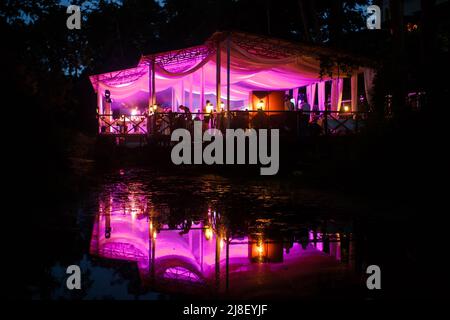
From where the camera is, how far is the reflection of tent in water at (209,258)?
4477 millimetres

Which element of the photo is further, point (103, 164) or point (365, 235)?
point (103, 164)

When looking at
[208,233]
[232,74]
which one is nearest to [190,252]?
[208,233]

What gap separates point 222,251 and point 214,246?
29cm

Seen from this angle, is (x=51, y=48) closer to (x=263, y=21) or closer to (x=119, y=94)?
(x=119, y=94)

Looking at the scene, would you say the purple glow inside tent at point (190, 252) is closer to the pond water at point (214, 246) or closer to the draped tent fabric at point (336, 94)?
the pond water at point (214, 246)

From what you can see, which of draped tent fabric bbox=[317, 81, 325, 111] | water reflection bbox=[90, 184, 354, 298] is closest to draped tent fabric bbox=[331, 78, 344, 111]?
draped tent fabric bbox=[317, 81, 325, 111]

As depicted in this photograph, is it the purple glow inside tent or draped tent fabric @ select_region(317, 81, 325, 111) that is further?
draped tent fabric @ select_region(317, 81, 325, 111)

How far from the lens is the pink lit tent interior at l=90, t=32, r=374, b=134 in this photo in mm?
18375

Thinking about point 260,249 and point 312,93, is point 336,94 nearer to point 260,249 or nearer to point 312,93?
point 312,93

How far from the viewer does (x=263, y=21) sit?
107 feet

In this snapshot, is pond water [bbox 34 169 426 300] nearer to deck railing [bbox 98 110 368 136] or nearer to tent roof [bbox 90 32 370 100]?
deck railing [bbox 98 110 368 136]

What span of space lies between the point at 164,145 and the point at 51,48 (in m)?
11.4
